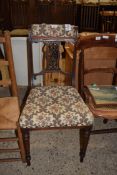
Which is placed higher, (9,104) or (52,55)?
(52,55)

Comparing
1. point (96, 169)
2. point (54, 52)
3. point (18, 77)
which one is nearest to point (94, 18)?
point (18, 77)

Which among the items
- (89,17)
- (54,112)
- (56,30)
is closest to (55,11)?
(89,17)

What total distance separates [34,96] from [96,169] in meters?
0.78

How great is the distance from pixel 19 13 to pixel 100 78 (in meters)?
4.51

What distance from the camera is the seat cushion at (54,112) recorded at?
4.30 ft

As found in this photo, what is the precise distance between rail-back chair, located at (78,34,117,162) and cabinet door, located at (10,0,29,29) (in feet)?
14.5

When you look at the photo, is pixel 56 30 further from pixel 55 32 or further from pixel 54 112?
pixel 54 112

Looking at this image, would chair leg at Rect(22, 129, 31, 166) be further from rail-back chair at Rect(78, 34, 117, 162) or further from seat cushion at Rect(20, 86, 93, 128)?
rail-back chair at Rect(78, 34, 117, 162)

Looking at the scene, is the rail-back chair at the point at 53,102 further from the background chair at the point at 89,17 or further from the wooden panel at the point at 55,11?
the background chair at the point at 89,17

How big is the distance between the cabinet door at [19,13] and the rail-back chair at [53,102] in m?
4.61

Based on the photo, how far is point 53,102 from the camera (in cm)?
146

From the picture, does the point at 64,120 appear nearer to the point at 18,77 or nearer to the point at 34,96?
the point at 34,96

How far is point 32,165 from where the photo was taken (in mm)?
1597

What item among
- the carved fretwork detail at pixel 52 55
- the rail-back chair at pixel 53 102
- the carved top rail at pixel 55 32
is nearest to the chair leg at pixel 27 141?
the rail-back chair at pixel 53 102
